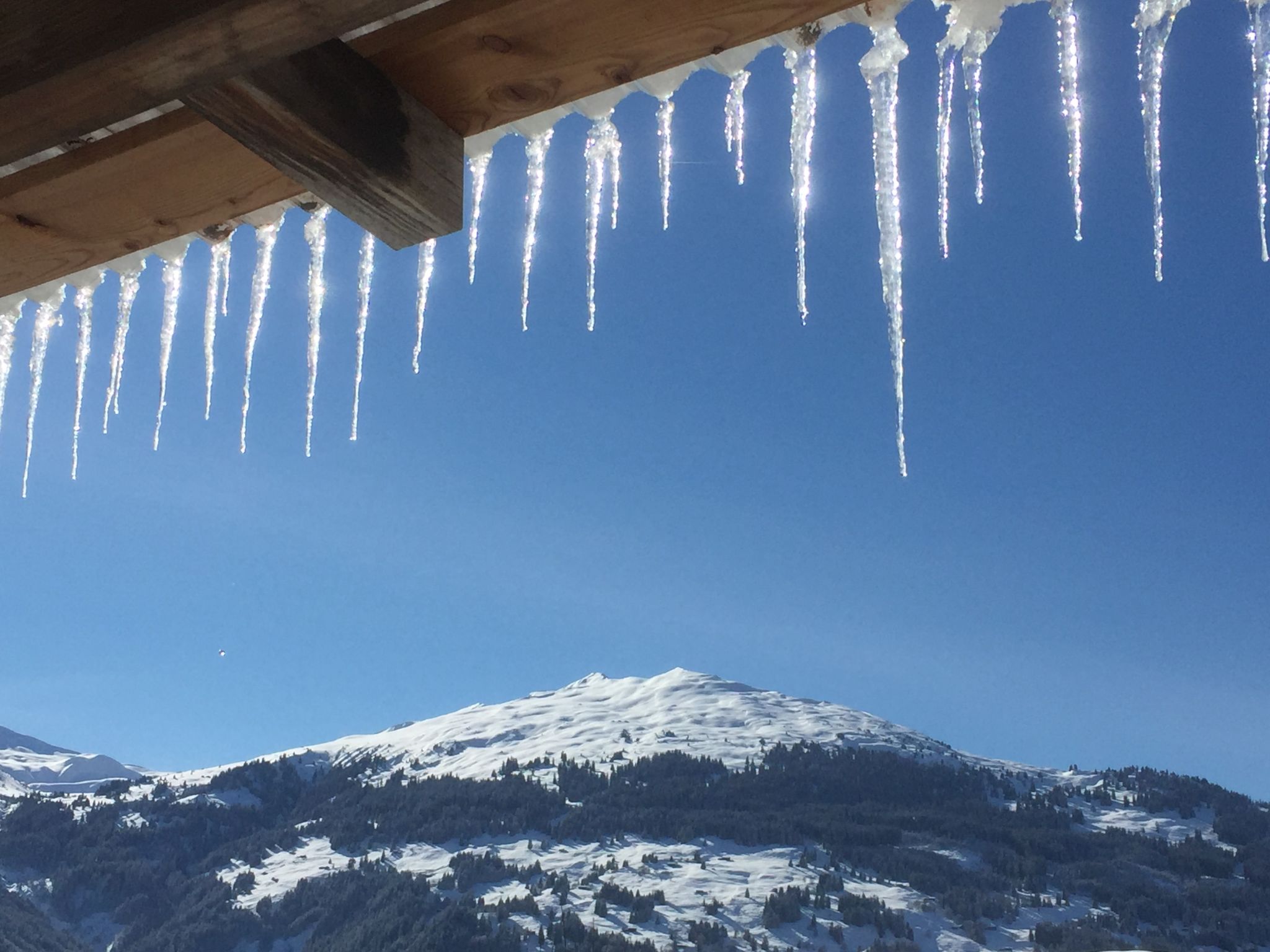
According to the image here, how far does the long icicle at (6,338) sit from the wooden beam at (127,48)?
119 centimetres

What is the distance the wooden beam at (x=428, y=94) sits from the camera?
143cm

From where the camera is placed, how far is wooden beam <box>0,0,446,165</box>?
48.2 inches

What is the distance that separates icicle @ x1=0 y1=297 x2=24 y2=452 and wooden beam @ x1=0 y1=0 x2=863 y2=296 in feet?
1.11

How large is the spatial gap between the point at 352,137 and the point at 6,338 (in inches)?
64.4

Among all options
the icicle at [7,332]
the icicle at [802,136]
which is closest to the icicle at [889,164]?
the icicle at [802,136]

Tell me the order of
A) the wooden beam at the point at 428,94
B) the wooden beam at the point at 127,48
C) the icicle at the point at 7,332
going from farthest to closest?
the icicle at the point at 7,332 < the wooden beam at the point at 428,94 < the wooden beam at the point at 127,48

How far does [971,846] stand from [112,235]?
183782mm

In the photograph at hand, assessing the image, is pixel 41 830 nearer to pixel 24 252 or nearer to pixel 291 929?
pixel 291 929

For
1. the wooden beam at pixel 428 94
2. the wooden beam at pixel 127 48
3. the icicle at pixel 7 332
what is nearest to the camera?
the wooden beam at pixel 127 48

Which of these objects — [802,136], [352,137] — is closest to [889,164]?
[802,136]

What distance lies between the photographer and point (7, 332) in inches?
104

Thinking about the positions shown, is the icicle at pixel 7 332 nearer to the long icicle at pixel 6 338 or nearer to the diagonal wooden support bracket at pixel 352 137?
the long icicle at pixel 6 338

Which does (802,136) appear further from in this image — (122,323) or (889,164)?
(122,323)

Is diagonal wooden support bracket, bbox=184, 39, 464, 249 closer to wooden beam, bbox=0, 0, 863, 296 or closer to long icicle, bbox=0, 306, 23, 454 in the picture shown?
wooden beam, bbox=0, 0, 863, 296
